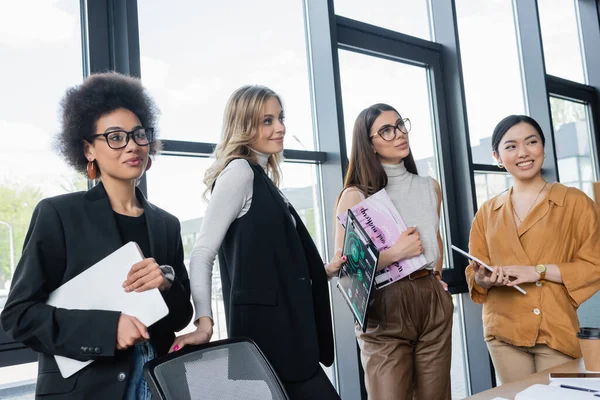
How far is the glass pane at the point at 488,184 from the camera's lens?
12.5 ft

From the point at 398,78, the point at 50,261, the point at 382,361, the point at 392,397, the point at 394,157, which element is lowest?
the point at 392,397

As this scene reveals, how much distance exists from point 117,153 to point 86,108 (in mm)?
161

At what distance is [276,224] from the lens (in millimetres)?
1593

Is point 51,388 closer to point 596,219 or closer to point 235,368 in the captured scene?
point 235,368

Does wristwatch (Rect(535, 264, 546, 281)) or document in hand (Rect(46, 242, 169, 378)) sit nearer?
document in hand (Rect(46, 242, 169, 378))

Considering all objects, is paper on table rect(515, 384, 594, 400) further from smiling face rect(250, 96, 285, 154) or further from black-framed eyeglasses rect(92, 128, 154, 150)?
black-framed eyeglasses rect(92, 128, 154, 150)

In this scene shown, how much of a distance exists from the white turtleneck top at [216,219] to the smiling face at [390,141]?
743 mm

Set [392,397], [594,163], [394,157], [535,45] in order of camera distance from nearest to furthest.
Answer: [392,397]
[394,157]
[535,45]
[594,163]

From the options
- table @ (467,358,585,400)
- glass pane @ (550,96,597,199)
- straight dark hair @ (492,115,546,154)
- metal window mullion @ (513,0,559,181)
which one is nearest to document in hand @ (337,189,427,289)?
table @ (467,358,585,400)

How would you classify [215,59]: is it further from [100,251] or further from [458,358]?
[458,358]

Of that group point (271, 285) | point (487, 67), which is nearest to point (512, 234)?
point (271, 285)

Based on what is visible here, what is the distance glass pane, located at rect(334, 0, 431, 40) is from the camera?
10.7 ft

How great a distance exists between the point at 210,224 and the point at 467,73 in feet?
9.61

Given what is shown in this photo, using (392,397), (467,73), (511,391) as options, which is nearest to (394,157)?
(392,397)
